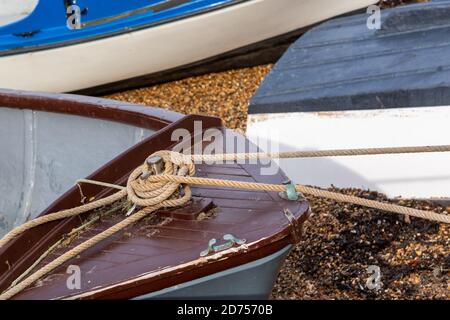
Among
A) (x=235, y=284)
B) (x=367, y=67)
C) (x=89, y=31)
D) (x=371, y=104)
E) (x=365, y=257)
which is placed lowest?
(x=365, y=257)

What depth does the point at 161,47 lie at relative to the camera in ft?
23.0

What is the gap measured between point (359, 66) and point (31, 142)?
7.09 feet

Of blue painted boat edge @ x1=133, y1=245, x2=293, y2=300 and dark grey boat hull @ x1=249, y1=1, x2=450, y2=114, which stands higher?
dark grey boat hull @ x1=249, y1=1, x2=450, y2=114

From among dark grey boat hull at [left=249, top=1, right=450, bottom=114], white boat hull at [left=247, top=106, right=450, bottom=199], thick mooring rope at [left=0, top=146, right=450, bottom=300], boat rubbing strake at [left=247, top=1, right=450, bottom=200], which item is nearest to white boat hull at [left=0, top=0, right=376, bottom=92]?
dark grey boat hull at [left=249, top=1, right=450, bottom=114]

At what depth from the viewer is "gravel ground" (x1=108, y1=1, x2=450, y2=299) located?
14.2ft

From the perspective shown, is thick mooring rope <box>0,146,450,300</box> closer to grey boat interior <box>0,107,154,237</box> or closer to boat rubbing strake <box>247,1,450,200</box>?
grey boat interior <box>0,107,154,237</box>

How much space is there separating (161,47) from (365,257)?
124 inches

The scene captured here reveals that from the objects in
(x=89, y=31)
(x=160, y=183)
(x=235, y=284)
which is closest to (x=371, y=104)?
(x=160, y=183)

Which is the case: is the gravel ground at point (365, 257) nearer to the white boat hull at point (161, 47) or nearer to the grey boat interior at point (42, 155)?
the grey boat interior at point (42, 155)

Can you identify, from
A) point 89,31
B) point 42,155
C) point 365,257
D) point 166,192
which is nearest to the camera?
point 166,192

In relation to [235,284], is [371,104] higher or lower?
higher

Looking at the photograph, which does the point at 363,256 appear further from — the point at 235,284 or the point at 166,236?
the point at 166,236

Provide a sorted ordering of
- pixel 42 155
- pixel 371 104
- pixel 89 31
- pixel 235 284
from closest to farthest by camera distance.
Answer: pixel 235 284, pixel 42 155, pixel 371 104, pixel 89 31

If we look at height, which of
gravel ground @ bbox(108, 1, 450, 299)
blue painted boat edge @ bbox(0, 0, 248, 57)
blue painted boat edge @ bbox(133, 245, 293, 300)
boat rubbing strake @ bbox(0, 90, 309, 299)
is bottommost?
gravel ground @ bbox(108, 1, 450, 299)
